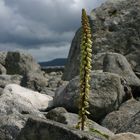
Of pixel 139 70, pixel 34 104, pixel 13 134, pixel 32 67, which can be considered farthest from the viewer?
pixel 32 67

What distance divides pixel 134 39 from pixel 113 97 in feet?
40.0

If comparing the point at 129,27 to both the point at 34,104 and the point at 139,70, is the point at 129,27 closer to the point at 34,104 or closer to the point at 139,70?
the point at 139,70

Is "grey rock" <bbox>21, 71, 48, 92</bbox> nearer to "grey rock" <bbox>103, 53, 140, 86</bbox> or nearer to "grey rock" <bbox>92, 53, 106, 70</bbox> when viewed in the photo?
"grey rock" <bbox>92, 53, 106, 70</bbox>

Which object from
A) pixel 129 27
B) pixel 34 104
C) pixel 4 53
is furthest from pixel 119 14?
pixel 4 53

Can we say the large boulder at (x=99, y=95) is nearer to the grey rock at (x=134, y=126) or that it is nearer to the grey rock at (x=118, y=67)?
the grey rock at (x=118, y=67)

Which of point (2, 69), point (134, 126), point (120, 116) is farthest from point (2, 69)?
point (134, 126)

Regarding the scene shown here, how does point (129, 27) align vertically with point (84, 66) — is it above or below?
above

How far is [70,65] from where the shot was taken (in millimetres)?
36438

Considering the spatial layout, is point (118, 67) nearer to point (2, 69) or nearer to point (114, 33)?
point (114, 33)

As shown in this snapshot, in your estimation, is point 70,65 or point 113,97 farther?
point 70,65

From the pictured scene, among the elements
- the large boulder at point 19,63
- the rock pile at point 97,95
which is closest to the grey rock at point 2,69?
the large boulder at point 19,63

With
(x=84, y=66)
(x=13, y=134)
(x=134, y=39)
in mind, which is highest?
(x=134, y=39)

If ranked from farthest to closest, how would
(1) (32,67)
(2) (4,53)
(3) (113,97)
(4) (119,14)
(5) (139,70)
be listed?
(2) (4,53), (1) (32,67), (4) (119,14), (5) (139,70), (3) (113,97)

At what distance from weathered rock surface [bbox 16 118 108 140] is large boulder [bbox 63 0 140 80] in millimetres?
20600
